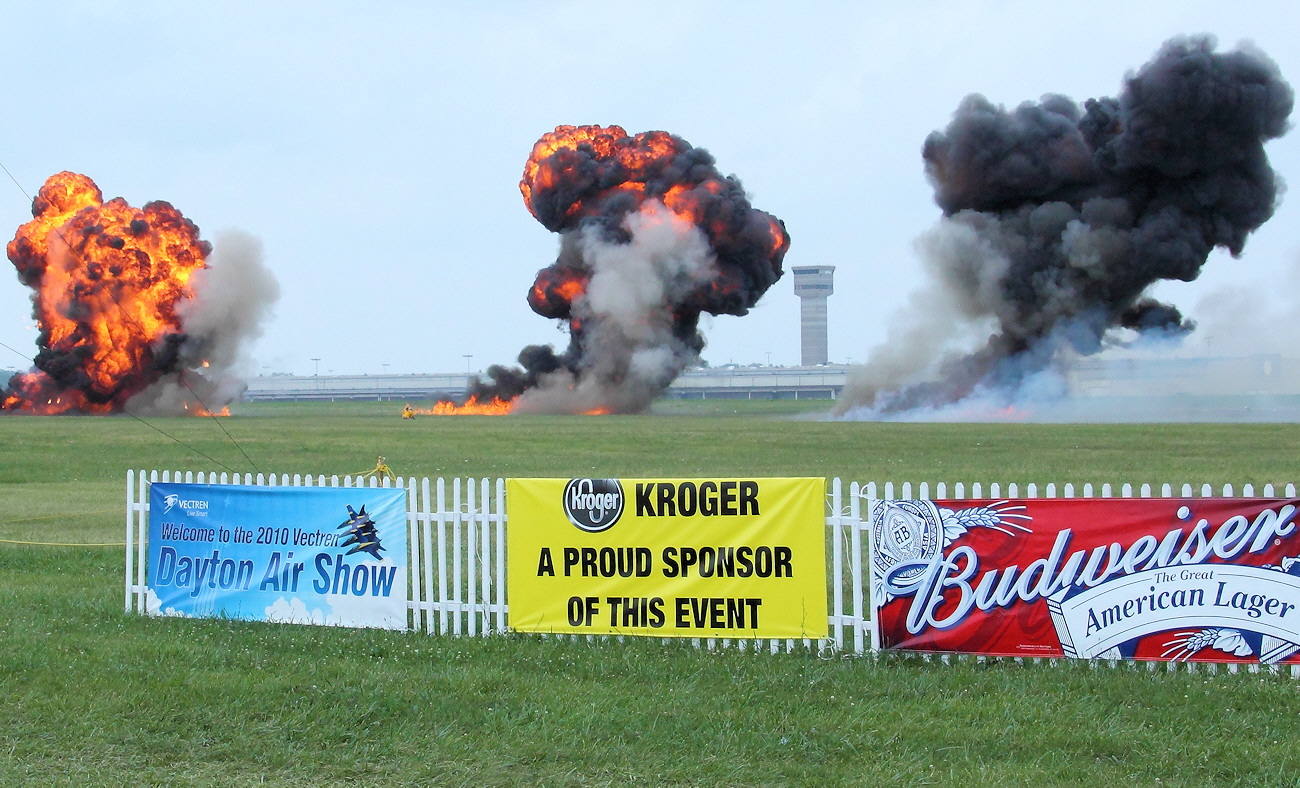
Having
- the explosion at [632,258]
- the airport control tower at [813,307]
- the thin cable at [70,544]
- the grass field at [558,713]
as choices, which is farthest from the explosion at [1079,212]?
the airport control tower at [813,307]

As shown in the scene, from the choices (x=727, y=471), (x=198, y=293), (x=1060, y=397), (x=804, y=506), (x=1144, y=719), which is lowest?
(x=1144, y=719)

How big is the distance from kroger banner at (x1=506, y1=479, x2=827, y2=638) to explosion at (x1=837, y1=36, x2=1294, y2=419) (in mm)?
54056

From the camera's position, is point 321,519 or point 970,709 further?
point 321,519

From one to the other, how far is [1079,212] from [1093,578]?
56967 mm

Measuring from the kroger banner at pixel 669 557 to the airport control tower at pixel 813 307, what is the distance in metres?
164

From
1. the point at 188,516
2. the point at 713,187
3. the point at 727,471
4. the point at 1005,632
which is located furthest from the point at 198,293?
the point at 1005,632

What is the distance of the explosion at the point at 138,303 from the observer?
242ft

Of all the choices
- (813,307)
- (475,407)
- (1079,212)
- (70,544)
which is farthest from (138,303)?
(813,307)

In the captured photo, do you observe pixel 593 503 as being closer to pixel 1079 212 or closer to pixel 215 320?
pixel 1079 212

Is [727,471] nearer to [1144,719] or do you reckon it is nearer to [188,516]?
[188,516]

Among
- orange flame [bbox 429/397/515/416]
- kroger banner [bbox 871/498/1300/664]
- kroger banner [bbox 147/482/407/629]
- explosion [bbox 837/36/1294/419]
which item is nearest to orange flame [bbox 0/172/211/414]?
orange flame [bbox 429/397/515/416]

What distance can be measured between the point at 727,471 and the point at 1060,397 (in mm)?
37918

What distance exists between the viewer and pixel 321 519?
1005 centimetres

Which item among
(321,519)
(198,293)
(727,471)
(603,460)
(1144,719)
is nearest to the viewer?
(1144,719)
